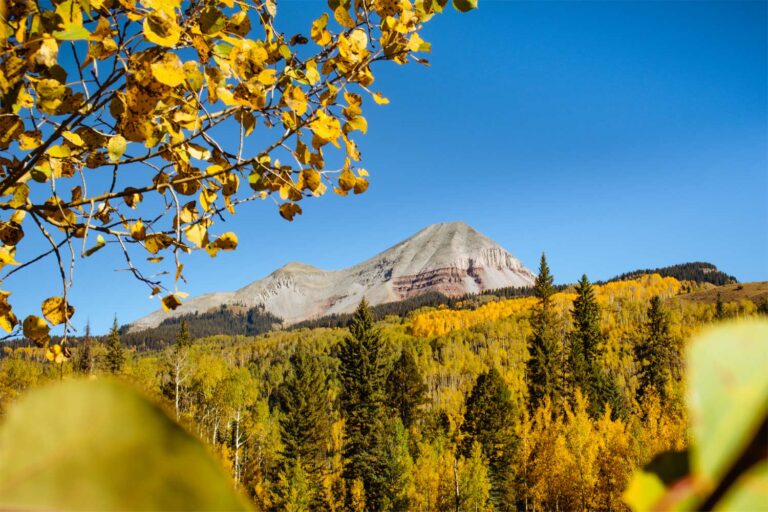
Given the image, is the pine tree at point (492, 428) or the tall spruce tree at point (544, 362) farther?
the tall spruce tree at point (544, 362)

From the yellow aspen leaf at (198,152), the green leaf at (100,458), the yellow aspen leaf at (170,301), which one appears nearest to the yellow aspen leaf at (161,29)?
the yellow aspen leaf at (198,152)

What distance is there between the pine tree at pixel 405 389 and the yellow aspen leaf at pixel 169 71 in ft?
150

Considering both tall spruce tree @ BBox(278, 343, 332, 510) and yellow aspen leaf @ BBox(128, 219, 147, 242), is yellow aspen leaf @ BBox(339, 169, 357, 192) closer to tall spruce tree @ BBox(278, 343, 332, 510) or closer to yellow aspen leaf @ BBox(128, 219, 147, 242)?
yellow aspen leaf @ BBox(128, 219, 147, 242)

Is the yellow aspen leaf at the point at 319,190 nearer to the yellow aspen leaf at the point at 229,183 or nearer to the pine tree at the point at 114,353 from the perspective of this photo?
the yellow aspen leaf at the point at 229,183

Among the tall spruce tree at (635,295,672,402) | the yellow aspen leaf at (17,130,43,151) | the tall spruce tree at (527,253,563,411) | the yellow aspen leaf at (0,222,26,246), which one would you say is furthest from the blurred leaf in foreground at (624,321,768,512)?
the tall spruce tree at (635,295,672,402)

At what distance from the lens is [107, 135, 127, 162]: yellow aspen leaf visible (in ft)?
4.71

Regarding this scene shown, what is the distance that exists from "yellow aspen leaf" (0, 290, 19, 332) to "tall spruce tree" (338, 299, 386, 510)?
3033 centimetres

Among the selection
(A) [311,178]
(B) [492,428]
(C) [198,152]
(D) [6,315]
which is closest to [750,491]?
(A) [311,178]

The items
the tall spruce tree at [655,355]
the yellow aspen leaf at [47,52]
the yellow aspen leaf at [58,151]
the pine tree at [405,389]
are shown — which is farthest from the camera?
the pine tree at [405,389]

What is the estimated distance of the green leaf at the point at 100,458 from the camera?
0.25 meters

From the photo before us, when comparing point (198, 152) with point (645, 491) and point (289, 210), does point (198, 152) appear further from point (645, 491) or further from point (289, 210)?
point (645, 491)

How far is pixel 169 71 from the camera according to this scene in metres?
1.25

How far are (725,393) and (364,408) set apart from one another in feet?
110

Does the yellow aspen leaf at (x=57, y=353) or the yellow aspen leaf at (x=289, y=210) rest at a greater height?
the yellow aspen leaf at (x=289, y=210)
